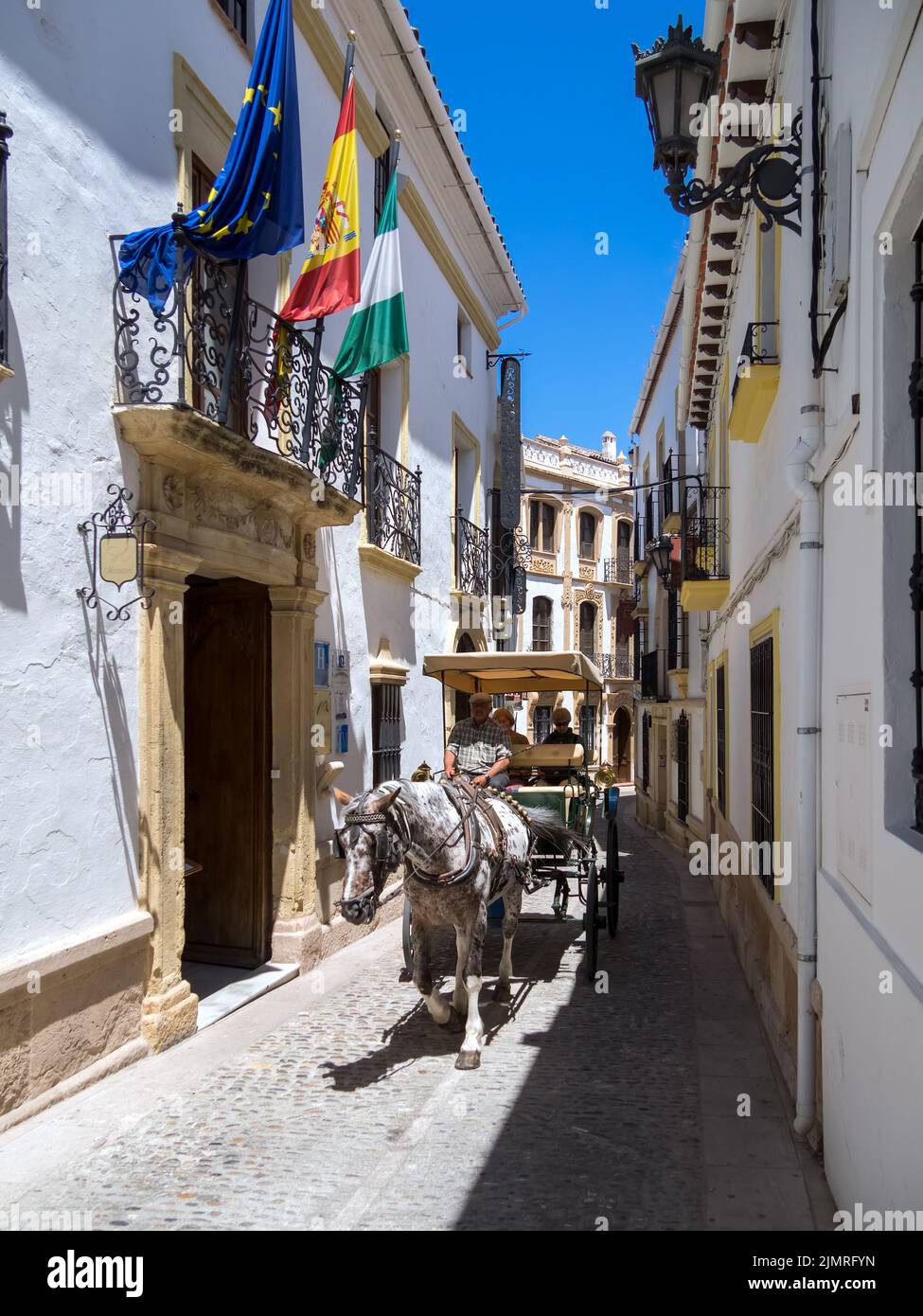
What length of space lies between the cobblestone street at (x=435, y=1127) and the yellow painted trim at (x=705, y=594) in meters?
5.16

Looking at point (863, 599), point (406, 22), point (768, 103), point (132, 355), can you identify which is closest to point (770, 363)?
point (768, 103)

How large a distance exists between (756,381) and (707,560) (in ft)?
19.1

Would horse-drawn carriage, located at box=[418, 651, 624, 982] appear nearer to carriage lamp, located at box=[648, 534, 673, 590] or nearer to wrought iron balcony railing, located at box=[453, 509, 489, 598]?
wrought iron balcony railing, located at box=[453, 509, 489, 598]

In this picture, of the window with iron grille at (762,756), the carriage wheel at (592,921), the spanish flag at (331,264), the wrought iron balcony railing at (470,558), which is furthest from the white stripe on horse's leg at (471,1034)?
the wrought iron balcony railing at (470,558)

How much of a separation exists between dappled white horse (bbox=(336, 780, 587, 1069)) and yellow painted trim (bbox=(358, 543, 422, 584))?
13.2 feet

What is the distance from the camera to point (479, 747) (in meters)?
8.27

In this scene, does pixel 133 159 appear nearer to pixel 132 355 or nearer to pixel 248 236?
pixel 248 236

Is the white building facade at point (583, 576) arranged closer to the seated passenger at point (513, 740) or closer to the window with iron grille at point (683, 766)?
the window with iron grille at point (683, 766)

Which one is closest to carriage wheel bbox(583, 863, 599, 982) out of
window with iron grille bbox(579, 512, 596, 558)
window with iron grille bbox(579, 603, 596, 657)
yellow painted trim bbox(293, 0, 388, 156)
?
yellow painted trim bbox(293, 0, 388, 156)

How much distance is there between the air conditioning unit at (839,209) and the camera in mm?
4168

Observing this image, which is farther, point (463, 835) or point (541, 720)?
point (541, 720)

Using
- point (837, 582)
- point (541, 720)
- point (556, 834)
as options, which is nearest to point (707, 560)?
point (556, 834)

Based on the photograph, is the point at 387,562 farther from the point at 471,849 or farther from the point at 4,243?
the point at 4,243

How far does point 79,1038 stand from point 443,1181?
231 cm
